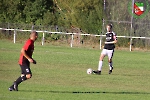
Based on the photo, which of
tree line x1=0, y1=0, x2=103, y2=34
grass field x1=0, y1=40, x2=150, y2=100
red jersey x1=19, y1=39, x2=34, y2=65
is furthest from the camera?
tree line x1=0, y1=0, x2=103, y2=34

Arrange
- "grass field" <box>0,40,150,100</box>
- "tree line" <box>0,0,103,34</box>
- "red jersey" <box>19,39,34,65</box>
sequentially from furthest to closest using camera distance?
1. "tree line" <box>0,0,103,34</box>
2. "red jersey" <box>19,39,34,65</box>
3. "grass field" <box>0,40,150,100</box>

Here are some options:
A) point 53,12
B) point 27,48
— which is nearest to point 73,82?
point 27,48

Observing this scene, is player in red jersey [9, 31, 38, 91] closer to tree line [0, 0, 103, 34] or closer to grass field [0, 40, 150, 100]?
grass field [0, 40, 150, 100]

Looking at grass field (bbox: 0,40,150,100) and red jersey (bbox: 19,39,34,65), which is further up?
red jersey (bbox: 19,39,34,65)

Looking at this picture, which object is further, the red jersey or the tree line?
the tree line

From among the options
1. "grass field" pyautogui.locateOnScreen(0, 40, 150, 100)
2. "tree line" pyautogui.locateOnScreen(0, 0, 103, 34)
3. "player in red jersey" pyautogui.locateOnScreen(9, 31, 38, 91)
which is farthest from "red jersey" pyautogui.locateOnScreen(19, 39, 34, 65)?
"tree line" pyautogui.locateOnScreen(0, 0, 103, 34)

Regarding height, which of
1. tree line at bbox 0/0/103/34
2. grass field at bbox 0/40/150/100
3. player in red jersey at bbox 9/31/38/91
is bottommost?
grass field at bbox 0/40/150/100

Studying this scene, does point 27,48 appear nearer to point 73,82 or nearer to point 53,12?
point 73,82

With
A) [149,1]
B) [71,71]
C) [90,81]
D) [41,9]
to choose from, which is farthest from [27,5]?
[90,81]

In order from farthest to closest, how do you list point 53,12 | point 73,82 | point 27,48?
point 53,12 < point 73,82 < point 27,48

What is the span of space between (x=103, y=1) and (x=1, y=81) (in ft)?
94.1

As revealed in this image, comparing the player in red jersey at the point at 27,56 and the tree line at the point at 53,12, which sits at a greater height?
the tree line at the point at 53,12

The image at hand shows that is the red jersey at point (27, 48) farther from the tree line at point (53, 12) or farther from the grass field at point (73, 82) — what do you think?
the tree line at point (53, 12)

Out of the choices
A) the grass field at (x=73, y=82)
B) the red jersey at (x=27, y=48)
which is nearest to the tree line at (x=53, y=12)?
the grass field at (x=73, y=82)
